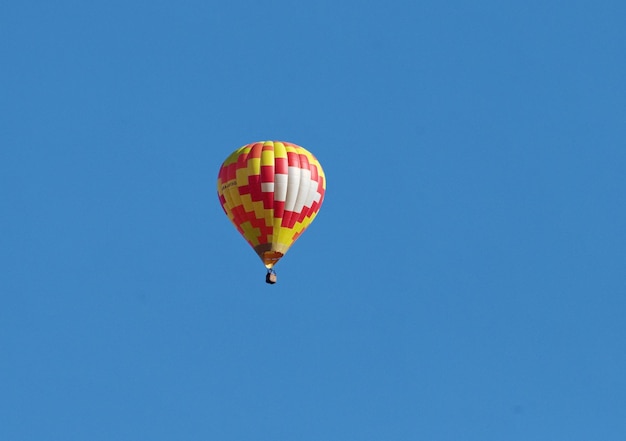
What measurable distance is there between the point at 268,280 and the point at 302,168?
329 cm

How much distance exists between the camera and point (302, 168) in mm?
47688

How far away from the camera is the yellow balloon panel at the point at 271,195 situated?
47219 mm

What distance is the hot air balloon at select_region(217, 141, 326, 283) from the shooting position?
47.2 metres

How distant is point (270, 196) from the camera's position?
155 ft

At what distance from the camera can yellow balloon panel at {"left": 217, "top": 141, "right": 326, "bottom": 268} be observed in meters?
47.2

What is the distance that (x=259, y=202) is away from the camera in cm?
4722

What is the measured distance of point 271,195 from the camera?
47.1 meters

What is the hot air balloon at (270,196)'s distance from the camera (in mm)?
47219

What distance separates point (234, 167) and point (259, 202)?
144 centimetres

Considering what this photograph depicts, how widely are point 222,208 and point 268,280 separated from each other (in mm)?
2671

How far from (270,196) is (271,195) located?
0.04 m

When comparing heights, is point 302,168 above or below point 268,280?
above

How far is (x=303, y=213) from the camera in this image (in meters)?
47.8

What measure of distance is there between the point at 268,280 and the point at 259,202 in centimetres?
219
